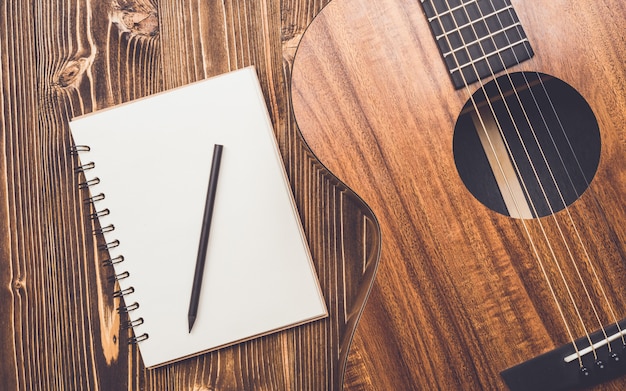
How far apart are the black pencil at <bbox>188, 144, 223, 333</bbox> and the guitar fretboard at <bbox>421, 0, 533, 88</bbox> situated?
0.34m

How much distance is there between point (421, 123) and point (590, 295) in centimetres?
26

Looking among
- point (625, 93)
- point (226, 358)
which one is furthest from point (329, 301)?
point (625, 93)

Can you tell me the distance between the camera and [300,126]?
24.2 inches

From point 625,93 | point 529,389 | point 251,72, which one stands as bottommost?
point 529,389

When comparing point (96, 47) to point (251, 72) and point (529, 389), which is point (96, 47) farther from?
point (529, 389)

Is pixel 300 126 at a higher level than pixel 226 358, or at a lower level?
higher

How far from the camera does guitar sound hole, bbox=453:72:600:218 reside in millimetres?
665

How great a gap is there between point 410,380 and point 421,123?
0.95 feet

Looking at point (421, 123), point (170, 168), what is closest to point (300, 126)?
point (421, 123)

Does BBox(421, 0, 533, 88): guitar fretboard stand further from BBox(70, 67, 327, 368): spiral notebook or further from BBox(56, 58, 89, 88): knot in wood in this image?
BBox(56, 58, 89, 88): knot in wood

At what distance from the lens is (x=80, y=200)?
80 cm

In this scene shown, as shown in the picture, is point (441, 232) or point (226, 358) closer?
point (441, 232)

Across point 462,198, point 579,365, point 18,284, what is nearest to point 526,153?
point 462,198

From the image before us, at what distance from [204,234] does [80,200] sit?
20cm
